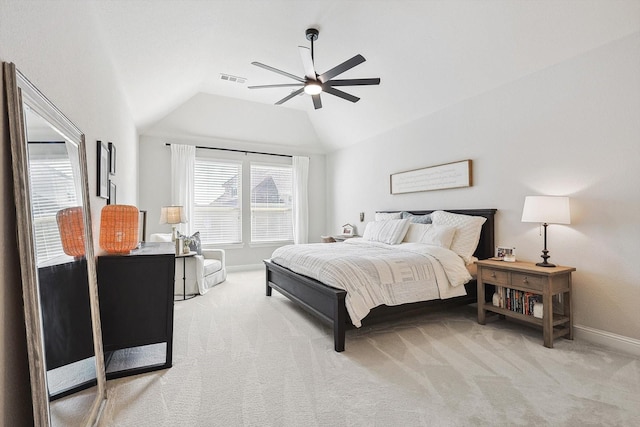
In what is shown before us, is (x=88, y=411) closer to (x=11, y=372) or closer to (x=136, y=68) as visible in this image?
(x=11, y=372)

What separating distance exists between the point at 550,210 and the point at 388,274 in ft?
5.20

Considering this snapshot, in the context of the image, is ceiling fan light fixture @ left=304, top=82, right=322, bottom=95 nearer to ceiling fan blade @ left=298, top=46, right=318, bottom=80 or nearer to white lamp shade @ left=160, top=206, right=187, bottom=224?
ceiling fan blade @ left=298, top=46, right=318, bottom=80

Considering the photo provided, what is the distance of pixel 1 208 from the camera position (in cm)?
112

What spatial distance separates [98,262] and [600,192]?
416 centimetres

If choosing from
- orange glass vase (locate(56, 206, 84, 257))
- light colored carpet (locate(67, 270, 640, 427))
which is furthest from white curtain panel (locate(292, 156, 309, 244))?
orange glass vase (locate(56, 206, 84, 257))

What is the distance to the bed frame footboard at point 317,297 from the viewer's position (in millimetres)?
2656

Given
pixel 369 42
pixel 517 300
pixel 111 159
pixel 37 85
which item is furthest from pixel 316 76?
pixel 517 300

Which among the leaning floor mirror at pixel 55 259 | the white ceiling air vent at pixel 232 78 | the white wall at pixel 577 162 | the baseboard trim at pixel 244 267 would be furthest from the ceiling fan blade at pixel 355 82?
the baseboard trim at pixel 244 267

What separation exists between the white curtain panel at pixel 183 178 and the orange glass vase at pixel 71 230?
403 cm

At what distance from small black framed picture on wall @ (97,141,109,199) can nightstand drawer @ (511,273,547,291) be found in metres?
3.72

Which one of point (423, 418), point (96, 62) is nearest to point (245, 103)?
point (96, 62)

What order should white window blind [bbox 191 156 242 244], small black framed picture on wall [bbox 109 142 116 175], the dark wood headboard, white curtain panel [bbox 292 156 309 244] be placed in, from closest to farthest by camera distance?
small black framed picture on wall [bbox 109 142 116 175], the dark wood headboard, white window blind [bbox 191 156 242 244], white curtain panel [bbox 292 156 309 244]

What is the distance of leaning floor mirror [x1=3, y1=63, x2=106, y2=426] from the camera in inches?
45.9

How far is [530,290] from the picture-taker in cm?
283
